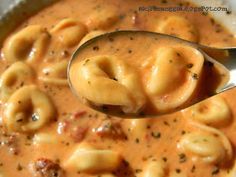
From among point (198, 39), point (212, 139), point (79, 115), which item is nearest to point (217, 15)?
point (198, 39)

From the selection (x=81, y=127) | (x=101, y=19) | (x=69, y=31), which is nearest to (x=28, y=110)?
(x=81, y=127)

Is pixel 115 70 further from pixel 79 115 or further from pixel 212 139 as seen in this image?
pixel 212 139

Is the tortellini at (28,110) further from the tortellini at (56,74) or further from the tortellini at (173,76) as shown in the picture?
the tortellini at (173,76)

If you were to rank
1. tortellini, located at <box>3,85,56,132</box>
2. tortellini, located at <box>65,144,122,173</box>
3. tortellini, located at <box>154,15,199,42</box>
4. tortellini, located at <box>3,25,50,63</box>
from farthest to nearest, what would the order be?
tortellini, located at <box>154,15,199,42</box>, tortellini, located at <box>3,25,50,63</box>, tortellini, located at <box>3,85,56,132</box>, tortellini, located at <box>65,144,122,173</box>

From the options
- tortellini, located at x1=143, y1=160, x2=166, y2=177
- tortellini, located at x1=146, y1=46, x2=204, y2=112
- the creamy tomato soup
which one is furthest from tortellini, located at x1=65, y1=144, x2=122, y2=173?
tortellini, located at x1=146, y1=46, x2=204, y2=112

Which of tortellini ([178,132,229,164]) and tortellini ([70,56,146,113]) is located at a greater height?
tortellini ([70,56,146,113])

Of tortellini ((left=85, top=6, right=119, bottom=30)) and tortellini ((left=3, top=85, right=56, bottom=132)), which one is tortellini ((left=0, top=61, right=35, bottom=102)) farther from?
tortellini ((left=85, top=6, right=119, bottom=30))

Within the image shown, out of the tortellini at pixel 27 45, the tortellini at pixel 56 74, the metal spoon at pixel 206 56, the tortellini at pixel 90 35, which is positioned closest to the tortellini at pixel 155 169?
the metal spoon at pixel 206 56

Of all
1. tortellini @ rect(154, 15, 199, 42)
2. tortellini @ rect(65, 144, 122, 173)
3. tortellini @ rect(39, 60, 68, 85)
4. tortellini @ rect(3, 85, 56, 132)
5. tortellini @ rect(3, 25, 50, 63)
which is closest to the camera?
tortellini @ rect(65, 144, 122, 173)

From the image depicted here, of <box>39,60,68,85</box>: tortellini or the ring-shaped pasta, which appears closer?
the ring-shaped pasta
